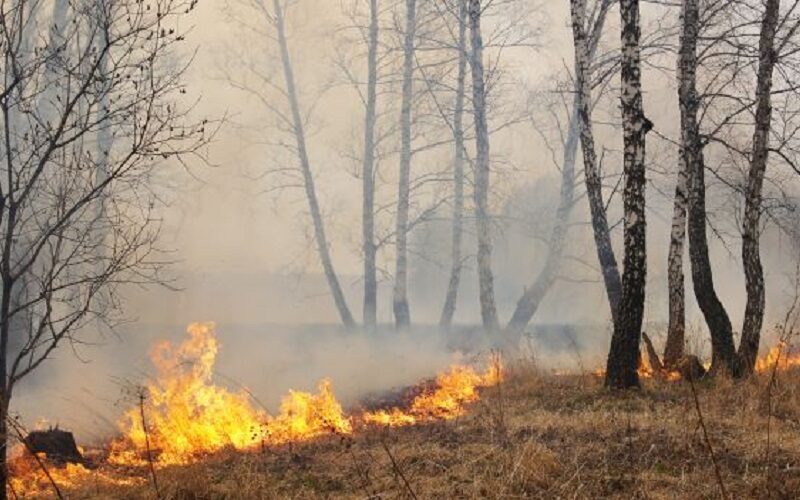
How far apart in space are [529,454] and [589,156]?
639cm

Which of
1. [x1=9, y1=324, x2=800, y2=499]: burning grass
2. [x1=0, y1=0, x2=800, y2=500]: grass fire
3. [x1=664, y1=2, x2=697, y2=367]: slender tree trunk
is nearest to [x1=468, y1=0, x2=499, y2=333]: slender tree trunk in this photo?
[x1=0, y1=0, x2=800, y2=500]: grass fire

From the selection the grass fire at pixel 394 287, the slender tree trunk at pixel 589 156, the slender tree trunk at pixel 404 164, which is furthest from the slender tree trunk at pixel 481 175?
the slender tree trunk at pixel 589 156

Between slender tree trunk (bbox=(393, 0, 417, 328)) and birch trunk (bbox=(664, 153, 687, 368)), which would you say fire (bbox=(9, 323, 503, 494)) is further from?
slender tree trunk (bbox=(393, 0, 417, 328))

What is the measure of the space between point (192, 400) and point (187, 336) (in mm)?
10370

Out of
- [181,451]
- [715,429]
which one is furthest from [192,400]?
[715,429]

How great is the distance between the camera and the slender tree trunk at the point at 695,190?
10.2 m

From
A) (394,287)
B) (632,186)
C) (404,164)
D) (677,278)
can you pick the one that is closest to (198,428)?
(632,186)

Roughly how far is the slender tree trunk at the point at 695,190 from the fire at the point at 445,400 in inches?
123

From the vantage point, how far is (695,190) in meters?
10.6

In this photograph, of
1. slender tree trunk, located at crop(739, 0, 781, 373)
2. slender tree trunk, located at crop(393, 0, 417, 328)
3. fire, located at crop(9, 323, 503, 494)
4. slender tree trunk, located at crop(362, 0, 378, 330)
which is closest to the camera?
fire, located at crop(9, 323, 503, 494)

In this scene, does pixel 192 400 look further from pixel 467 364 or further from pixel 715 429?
pixel 467 364

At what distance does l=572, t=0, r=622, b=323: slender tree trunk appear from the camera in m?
10.6

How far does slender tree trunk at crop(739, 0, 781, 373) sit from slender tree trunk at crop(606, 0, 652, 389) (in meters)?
1.98

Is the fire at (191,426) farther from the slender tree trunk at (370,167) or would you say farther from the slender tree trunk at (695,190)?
the slender tree trunk at (370,167)
